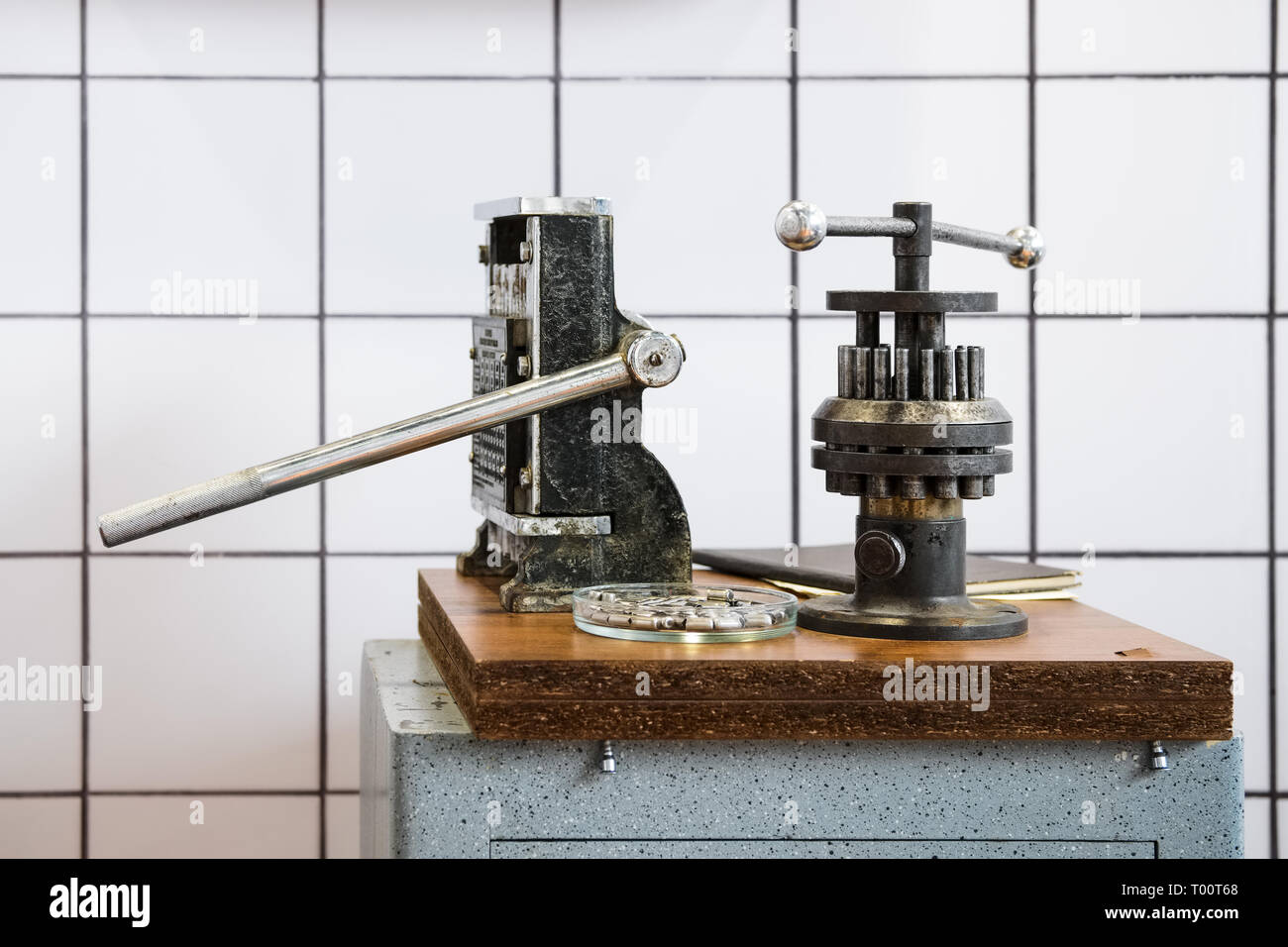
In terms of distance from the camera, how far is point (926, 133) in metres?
2.61

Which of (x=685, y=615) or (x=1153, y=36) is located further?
(x=1153, y=36)

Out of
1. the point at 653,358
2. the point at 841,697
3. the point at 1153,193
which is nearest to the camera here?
the point at 841,697

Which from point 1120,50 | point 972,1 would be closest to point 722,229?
point 972,1

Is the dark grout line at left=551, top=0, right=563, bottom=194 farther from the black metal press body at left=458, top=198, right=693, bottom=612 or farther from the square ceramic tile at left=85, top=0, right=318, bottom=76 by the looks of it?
the black metal press body at left=458, top=198, right=693, bottom=612

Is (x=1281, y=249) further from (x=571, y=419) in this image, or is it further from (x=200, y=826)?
(x=200, y=826)

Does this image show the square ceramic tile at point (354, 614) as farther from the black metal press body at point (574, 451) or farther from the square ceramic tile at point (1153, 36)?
the square ceramic tile at point (1153, 36)

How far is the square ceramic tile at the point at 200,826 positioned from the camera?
2.59 m

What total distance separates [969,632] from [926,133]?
1.36 m

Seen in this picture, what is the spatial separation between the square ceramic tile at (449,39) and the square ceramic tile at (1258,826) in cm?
171

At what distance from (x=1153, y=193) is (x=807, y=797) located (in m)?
1.63

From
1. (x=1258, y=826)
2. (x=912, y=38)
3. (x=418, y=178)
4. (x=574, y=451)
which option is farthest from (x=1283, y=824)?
(x=418, y=178)

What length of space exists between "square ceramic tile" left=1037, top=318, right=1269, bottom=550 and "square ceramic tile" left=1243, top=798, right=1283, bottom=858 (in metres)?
0.44

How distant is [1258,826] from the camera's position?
2688 mm

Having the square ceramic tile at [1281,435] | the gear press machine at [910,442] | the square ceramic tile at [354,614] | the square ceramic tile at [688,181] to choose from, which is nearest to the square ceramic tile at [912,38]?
the square ceramic tile at [688,181]
